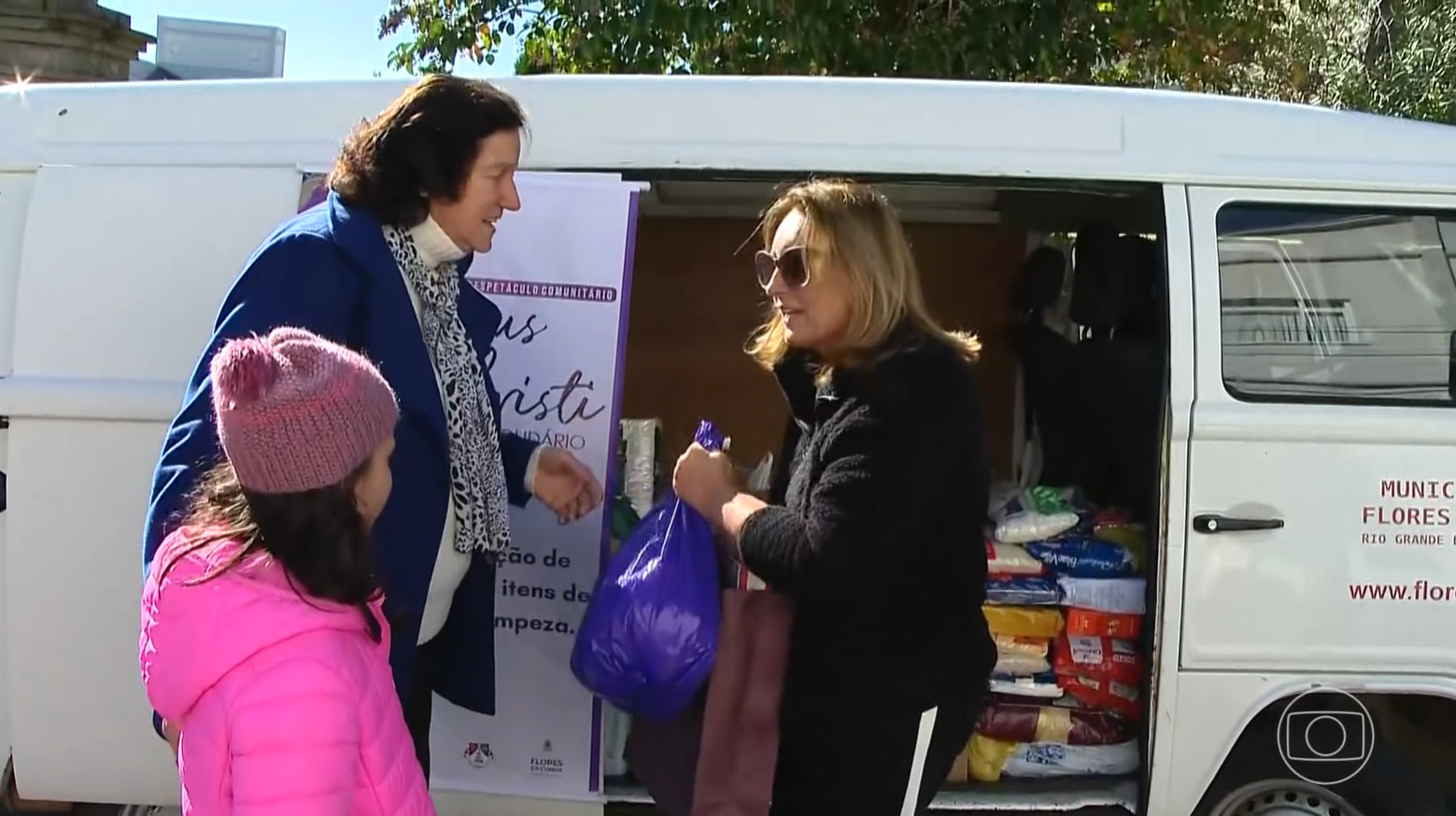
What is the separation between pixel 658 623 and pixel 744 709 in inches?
8.4

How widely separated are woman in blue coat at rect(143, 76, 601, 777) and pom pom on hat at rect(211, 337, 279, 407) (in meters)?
0.31

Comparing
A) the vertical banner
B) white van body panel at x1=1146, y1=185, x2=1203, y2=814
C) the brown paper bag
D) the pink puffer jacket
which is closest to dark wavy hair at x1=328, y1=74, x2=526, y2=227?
the pink puffer jacket

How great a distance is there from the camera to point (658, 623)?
2.10 metres

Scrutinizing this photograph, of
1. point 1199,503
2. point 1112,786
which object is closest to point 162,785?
point 1112,786

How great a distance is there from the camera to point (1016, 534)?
3.12 m

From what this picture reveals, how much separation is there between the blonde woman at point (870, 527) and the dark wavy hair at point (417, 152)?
54 centimetres

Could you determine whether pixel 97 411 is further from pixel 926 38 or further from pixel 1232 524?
pixel 926 38

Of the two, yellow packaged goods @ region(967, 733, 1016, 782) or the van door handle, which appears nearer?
the van door handle

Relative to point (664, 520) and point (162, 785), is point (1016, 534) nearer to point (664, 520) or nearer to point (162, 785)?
point (664, 520)

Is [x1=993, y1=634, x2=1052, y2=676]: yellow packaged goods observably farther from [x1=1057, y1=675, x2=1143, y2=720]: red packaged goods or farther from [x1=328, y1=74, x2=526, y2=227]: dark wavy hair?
[x1=328, y1=74, x2=526, y2=227]: dark wavy hair

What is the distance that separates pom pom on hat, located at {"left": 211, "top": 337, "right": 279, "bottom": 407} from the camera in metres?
1.46

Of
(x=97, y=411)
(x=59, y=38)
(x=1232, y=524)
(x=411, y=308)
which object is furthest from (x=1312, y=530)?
(x=59, y=38)

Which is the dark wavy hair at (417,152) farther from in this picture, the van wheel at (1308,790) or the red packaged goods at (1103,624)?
the van wheel at (1308,790)

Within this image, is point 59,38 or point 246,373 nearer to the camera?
point 246,373
